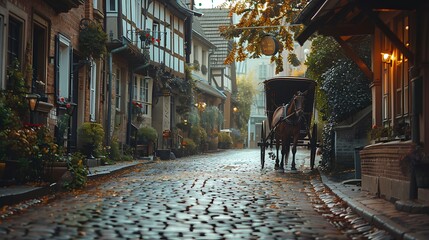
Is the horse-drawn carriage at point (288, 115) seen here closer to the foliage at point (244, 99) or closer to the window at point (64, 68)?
the window at point (64, 68)

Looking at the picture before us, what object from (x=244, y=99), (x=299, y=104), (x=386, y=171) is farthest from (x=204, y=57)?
(x=386, y=171)

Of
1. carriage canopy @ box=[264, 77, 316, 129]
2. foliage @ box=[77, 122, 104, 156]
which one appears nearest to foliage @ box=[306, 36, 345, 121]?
carriage canopy @ box=[264, 77, 316, 129]

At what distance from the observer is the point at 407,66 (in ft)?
37.0

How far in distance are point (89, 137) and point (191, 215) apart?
38.1ft

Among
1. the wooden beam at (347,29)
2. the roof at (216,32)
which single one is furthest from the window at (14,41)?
the roof at (216,32)

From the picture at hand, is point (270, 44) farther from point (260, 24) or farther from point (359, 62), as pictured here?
point (359, 62)

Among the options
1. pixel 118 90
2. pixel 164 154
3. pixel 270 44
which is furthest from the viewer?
pixel 164 154

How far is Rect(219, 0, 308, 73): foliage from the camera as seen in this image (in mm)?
20266

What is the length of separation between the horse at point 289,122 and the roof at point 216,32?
33348 mm

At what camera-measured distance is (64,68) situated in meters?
19.5

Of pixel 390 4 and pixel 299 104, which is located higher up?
pixel 390 4

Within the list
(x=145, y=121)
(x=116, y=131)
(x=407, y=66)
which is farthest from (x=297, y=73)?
(x=407, y=66)

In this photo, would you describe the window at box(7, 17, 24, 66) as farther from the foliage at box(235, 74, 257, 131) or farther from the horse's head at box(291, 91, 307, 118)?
the foliage at box(235, 74, 257, 131)

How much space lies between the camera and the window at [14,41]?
15258 millimetres
